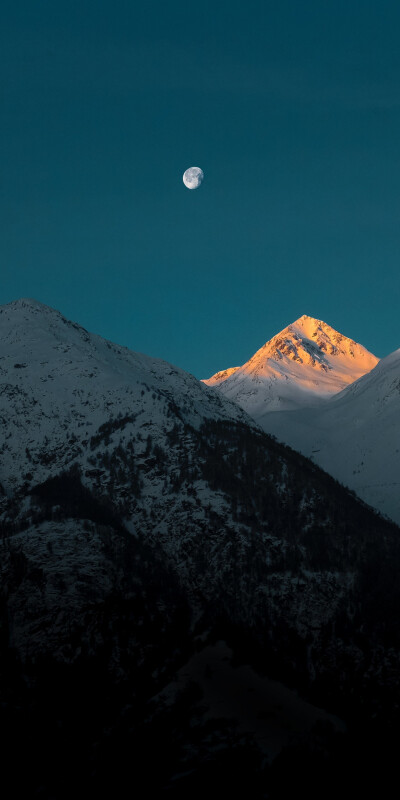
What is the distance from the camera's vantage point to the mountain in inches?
5448

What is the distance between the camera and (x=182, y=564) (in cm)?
18438

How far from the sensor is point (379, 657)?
16912cm

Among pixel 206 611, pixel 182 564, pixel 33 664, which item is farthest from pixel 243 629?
pixel 33 664

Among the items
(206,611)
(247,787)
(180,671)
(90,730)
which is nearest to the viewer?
(247,787)

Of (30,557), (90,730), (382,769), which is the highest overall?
(30,557)

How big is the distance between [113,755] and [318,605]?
2261 inches

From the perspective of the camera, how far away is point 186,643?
171 m

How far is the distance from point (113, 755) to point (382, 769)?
152ft

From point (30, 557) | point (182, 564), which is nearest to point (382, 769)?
point (182, 564)

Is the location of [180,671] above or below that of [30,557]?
below

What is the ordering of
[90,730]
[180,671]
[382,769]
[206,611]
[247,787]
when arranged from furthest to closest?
[206,611], [180,671], [90,730], [382,769], [247,787]

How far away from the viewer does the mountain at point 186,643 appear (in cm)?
13838

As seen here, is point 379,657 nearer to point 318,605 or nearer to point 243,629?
point 318,605

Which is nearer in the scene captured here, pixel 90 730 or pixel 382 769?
pixel 382 769
